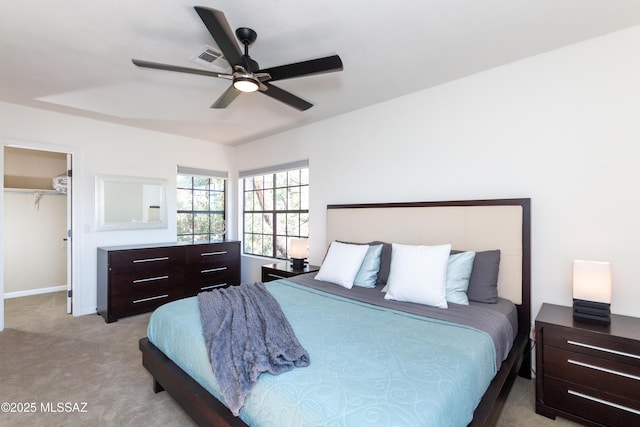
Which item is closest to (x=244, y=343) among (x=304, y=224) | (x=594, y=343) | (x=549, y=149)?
(x=594, y=343)

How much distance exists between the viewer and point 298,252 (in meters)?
3.77

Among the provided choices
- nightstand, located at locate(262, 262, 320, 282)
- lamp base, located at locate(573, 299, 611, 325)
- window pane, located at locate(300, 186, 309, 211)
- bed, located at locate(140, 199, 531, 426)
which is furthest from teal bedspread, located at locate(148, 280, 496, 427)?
window pane, located at locate(300, 186, 309, 211)

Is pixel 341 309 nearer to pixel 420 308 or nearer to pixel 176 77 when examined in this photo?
pixel 420 308

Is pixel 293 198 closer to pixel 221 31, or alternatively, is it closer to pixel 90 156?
pixel 90 156

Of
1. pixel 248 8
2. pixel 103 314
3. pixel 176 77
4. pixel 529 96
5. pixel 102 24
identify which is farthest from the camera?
pixel 103 314

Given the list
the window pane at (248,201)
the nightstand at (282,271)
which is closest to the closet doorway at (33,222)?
the window pane at (248,201)

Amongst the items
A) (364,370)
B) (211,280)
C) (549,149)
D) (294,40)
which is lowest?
(211,280)

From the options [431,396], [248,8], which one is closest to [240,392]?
[431,396]

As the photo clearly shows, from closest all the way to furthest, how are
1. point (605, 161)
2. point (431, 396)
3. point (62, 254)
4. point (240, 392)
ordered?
point (431, 396) → point (240, 392) → point (605, 161) → point (62, 254)

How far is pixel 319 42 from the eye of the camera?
7.07ft

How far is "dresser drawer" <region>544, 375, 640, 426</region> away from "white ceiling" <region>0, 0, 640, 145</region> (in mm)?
2305

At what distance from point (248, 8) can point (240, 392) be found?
2.08 meters

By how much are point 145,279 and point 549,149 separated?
4.50 m

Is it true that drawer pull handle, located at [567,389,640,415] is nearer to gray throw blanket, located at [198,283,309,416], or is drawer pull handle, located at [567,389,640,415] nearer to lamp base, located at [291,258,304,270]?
gray throw blanket, located at [198,283,309,416]
